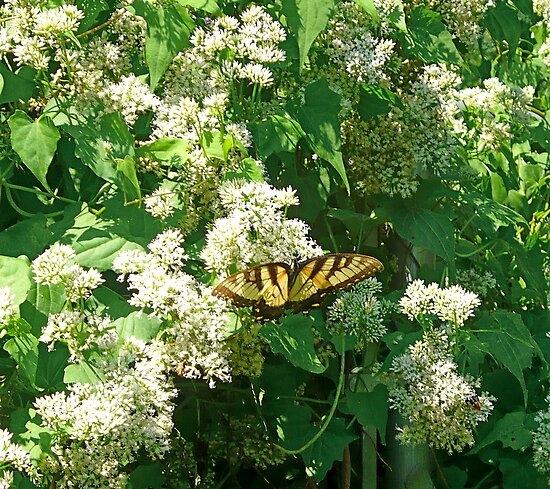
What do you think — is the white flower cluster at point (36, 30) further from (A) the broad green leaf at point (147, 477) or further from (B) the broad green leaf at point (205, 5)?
(A) the broad green leaf at point (147, 477)

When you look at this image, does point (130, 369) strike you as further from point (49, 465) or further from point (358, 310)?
point (358, 310)

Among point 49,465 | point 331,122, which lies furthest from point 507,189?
point 49,465

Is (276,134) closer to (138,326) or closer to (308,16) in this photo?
(308,16)

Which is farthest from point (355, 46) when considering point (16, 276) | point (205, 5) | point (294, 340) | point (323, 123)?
point (16, 276)

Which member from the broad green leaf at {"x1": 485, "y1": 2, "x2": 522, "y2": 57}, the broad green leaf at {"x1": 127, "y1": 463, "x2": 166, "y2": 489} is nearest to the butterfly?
the broad green leaf at {"x1": 127, "y1": 463, "x2": 166, "y2": 489}

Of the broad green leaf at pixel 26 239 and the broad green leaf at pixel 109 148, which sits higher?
the broad green leaf at pixel 109 148

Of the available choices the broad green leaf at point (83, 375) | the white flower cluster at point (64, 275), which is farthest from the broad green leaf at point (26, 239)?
the broad green leaf at point (83, 375)

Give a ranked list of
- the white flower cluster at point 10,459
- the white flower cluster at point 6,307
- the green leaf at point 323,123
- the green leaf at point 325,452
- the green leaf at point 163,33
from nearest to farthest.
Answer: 1. the white flower cluster at point 10,459
2. the white flower cluster at point 6,307
3. the green leaf at point 163,33
4. the green leaf at point 323,123
5. the green leaf at point 325,452

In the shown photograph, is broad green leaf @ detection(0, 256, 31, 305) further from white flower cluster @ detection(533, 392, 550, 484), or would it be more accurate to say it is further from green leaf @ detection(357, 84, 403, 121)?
white flower cluster @ detection(533, 392, 550, 484)
